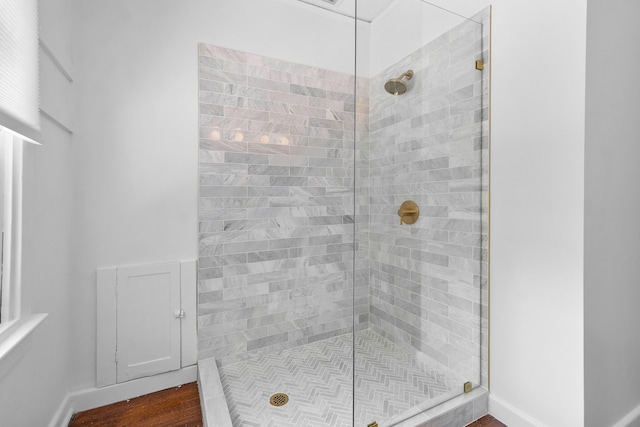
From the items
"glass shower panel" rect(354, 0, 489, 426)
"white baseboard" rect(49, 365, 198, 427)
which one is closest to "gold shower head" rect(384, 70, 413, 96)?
"glass shower panel" rect(354, 0, 489, 426)

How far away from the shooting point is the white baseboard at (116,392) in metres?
1.63

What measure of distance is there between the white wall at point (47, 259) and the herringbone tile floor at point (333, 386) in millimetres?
832

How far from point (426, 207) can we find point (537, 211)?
1.61ft

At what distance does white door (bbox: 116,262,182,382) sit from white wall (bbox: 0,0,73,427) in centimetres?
26

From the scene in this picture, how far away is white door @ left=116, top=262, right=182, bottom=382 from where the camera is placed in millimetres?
1826

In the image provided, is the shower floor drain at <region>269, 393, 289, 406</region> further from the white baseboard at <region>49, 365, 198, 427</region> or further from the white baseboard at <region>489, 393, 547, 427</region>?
the white baseboard at <region>489, 393, 547, 427</region>

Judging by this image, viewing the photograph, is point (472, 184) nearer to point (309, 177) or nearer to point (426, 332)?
point (426, 332)

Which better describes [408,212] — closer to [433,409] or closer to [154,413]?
[433,409]

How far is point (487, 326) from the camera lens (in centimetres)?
168

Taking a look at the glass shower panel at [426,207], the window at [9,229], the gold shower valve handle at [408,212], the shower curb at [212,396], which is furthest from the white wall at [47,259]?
the gold shower valve handle at [408,212]

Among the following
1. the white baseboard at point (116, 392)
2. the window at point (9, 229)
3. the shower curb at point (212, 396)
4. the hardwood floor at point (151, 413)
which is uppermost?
the window at point (9, 229)

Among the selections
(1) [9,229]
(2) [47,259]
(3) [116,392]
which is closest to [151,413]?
(3) [116,392]

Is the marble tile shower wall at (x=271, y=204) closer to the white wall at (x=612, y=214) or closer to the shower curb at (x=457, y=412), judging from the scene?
the shower curb at (x=457, y=412)

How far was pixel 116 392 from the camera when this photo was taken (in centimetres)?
180
